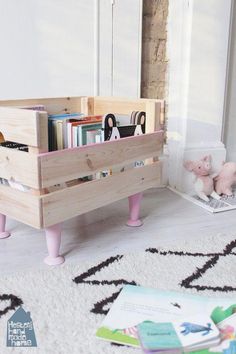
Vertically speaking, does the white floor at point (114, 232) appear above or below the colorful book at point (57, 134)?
below

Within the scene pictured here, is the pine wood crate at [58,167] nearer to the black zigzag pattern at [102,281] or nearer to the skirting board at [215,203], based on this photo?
the black zigzag pattern at [102,281]

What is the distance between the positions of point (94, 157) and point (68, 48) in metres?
0.73

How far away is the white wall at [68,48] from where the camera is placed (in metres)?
1.58

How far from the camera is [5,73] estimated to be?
62.2 inches

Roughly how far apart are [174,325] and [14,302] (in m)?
0.38

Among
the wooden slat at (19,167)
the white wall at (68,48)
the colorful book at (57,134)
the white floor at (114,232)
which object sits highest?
the white wall at (68,48)

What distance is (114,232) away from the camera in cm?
140

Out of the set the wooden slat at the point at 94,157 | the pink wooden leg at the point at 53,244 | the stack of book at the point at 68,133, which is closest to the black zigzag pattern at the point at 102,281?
the pink wooden leg at the point at 53,244

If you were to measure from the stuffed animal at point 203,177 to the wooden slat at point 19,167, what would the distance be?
3.07ft

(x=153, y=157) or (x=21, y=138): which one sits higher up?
(x=21, y=138)

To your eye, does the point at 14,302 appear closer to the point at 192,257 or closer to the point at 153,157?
the point at 192,257

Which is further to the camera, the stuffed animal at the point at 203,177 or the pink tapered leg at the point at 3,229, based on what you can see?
the stuffed animal at the point at 203,177

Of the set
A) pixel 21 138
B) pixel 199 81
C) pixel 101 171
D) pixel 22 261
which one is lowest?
pixel 22 261

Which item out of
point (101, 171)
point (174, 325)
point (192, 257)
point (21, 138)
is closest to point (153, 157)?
point (101, 171)
